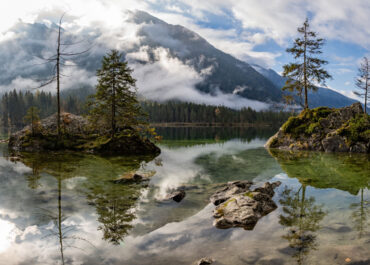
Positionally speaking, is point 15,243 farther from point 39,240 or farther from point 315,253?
point 315,253

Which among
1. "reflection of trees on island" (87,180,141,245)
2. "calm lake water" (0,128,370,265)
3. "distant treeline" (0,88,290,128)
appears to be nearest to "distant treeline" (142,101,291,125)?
"distant treeline" (0,88,290,128)

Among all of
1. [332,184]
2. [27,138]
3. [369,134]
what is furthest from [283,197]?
[27,138]

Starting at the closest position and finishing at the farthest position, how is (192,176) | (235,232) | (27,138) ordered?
(235,232) → (192,176) → (27,138)

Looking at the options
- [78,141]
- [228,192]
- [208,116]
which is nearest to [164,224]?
[228,192]

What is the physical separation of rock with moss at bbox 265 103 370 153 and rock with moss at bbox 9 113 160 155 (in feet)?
53.3

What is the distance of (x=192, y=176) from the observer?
604 inches

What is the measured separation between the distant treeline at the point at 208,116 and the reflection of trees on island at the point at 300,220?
155695mm

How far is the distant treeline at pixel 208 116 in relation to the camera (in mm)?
172500

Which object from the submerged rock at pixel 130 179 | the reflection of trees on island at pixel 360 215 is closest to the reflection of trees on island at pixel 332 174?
the reflection of trees on island at pixel 360 215

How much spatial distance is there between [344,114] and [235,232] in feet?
92.3

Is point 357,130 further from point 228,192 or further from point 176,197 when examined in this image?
point 176,197

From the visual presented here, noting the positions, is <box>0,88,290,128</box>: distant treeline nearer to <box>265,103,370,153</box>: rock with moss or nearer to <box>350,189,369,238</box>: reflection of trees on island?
<box>265,103,370,153</box>: rock with moss

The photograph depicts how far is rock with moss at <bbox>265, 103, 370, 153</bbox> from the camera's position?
2627cm

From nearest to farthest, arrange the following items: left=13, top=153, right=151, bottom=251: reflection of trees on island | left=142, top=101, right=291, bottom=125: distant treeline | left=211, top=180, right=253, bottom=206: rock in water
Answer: left=13, top=153, right=151, bottom=251: reflection of trees on island → left=211, top=180, right=253, bottom=206: rock in water → left=142, top=101, right=291, bottom=125: distant treeline
